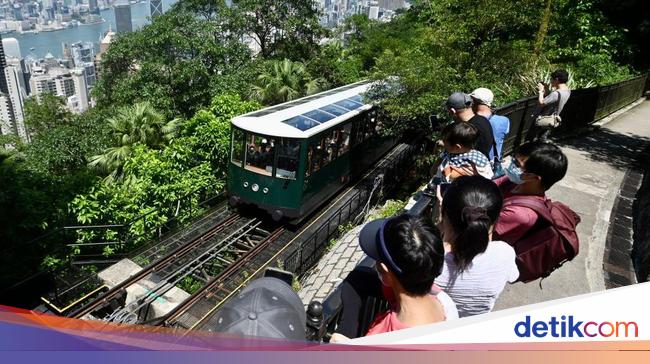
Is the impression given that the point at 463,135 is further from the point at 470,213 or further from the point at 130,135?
the point at 130,135

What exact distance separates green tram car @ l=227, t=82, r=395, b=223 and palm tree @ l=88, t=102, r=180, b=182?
4803 millimetres

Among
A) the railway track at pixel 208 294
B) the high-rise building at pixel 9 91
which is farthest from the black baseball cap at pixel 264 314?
the high-rise building at pixel 9 91

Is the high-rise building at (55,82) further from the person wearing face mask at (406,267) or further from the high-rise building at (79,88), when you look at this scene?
the person wearing face mask at (406,267)

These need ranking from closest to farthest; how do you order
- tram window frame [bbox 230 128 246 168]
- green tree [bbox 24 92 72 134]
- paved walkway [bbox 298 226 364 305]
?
paved walkway [bbox 298 226 364 305]
tram window frame [bbox 230 128 246 168]
green tree [bbox 24 92 72 134]

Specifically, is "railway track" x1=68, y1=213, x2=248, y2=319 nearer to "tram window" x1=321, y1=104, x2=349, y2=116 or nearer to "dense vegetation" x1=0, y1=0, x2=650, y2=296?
"dense vegetation" x1=0, y1=0, x2=650, y2=296

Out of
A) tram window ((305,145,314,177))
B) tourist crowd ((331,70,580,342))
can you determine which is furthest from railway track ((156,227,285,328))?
tourist crowd ((331,70,580,342))

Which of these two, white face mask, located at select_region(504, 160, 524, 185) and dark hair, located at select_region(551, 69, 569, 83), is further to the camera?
dark hair, located at select_region(551, 69, 569, 83)

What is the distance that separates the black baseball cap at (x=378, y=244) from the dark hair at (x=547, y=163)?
5.23ft

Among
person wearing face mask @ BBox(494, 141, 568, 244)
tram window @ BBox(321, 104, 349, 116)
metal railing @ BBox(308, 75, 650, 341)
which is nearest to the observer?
metal railing @ BBox(308, 75, 650, 341)

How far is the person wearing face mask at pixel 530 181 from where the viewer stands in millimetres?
3051

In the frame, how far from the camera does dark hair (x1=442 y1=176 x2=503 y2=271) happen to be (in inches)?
100.0

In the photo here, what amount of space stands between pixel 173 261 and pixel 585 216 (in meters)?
8.64

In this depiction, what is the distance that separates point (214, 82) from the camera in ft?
62.5

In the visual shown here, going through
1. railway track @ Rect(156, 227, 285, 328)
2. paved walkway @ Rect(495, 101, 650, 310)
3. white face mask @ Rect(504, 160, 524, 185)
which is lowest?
railway track @ Rect(156, 227, 285, 328)
